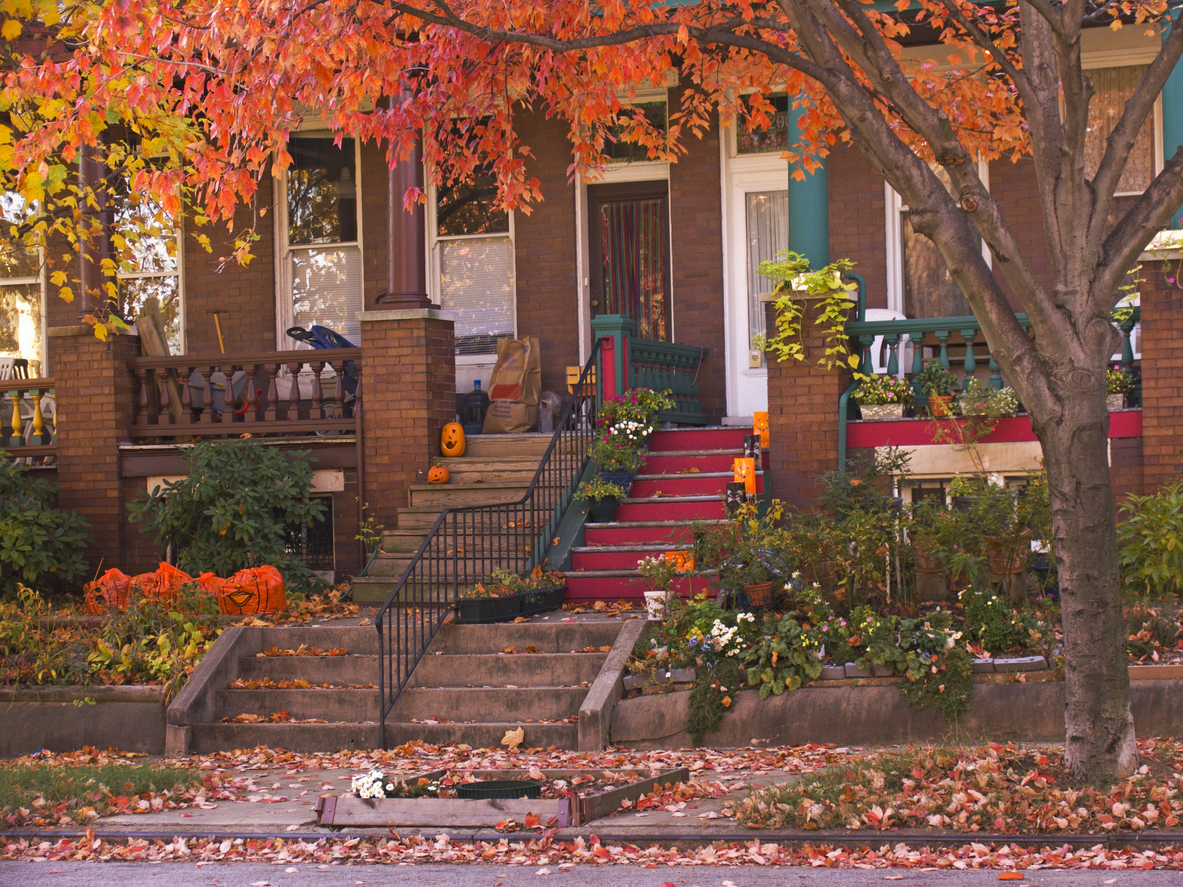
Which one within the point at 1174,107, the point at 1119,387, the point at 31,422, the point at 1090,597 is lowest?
the point at 1090,597

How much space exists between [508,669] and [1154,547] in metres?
4.75

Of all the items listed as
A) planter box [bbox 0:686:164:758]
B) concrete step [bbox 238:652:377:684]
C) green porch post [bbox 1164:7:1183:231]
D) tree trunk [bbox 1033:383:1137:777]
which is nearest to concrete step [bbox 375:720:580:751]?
concrete step [bbox 238:652:377:684]

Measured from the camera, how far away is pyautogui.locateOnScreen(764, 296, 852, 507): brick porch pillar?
1066cm

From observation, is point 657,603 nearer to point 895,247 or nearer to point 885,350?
point 885,350

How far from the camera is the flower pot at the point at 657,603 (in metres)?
8.58

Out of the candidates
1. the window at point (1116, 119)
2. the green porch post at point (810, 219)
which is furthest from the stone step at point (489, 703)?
the window at point (1116, 119)

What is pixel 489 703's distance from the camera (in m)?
8.24

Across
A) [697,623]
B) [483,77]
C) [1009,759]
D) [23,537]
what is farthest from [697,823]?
[23,537]

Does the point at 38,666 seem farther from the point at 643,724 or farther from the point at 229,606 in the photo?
the point at 643,724

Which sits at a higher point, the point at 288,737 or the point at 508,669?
the point at 508,669

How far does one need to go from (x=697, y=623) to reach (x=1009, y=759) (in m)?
2.40

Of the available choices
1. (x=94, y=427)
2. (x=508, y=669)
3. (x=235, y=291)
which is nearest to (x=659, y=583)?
(x=508, y=669)

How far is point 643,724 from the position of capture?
7.74m

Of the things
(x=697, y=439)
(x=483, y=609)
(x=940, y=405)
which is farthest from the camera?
(x=697, y=439)
